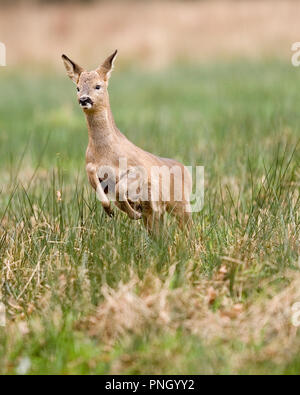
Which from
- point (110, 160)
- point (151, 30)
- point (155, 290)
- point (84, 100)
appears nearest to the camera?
point (155, 290)

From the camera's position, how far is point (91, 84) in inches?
199

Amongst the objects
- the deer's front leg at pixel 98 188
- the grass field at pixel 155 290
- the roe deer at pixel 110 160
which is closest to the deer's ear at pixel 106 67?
the roe deer at pixel 110 160

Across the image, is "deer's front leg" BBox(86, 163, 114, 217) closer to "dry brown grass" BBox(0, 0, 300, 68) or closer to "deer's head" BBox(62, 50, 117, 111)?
"deer's head" BBox(62, 50, 117, 111)

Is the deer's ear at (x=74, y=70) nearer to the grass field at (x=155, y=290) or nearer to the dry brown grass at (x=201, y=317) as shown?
the grass field at (x=155, y=290)

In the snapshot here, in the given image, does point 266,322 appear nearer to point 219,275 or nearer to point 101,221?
point 219,275

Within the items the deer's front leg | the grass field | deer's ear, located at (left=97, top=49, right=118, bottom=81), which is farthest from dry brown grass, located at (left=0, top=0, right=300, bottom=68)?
the deer's front leg

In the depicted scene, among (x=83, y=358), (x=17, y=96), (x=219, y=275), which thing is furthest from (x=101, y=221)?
(x=17, y=96)

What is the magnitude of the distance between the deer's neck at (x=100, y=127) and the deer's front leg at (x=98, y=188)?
189 millimetres

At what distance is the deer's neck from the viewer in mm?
5246

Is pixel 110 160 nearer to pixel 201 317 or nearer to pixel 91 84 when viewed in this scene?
pixel 91 84

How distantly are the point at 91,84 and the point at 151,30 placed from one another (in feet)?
90.4

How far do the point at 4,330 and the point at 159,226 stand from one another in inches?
53.1

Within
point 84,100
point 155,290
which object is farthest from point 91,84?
point 155,290

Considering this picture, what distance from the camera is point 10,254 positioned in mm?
5500
